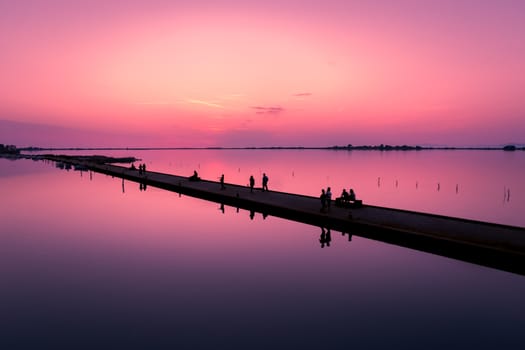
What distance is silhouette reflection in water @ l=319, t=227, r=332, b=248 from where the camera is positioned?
23.4m

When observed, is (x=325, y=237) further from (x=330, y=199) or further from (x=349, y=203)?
(x=349, y=203)

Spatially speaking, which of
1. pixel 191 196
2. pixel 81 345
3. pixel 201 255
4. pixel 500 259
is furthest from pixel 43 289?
pixel 191 196

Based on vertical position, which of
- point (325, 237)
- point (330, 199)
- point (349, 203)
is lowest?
point (325, 237)

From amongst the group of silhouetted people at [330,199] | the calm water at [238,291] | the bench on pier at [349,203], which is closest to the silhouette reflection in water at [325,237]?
the calm water at [238,291]

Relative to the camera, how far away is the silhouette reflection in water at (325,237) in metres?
23.4

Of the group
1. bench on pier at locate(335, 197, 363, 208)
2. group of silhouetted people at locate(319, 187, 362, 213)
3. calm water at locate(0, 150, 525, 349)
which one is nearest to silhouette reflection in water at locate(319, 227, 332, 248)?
calm water at locate(0, 150, 525, 349)

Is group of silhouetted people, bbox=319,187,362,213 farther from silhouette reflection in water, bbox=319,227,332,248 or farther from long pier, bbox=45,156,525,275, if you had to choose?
silhouette reflection in water, bbox=319,227,332,248

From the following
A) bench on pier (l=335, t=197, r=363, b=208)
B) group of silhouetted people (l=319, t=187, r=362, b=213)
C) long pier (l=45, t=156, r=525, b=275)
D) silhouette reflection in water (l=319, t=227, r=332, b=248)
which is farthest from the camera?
bench on pier (l=335, t=197, r=363, b=208)

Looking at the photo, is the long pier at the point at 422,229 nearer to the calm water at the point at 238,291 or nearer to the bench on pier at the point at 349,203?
the bench on pier at the point at 349,203

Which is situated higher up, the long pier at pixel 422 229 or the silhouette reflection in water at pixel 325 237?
the long pier at pixel 422 229

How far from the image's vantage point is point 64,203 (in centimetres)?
4247

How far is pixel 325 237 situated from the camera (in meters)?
24.5

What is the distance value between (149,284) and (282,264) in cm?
721

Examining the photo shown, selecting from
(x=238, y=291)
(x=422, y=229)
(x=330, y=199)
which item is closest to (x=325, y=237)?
(x=330, y=199)
